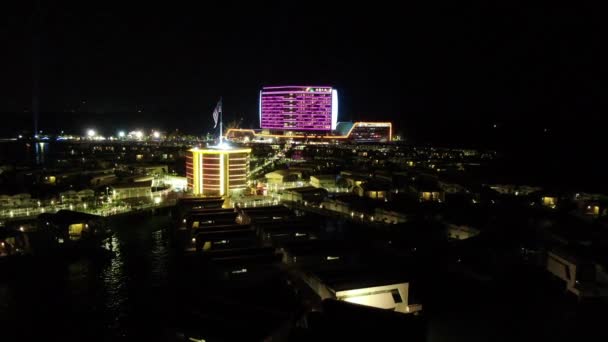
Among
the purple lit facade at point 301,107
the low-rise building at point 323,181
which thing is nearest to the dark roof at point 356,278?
the low-rise building at point 323,181

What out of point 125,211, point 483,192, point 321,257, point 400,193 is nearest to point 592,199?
point 483,192

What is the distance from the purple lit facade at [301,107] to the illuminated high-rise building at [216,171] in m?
Result: 28.3

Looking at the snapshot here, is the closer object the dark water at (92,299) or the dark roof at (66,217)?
the dark water at (92,299)

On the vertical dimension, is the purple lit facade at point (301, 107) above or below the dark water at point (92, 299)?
above

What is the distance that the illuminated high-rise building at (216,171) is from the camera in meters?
15.3

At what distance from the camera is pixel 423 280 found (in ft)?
25.3

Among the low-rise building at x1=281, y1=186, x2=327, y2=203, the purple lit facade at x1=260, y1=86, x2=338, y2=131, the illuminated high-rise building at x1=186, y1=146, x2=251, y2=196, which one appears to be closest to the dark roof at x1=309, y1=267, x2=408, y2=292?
the low-rise building at x1=281, y1=186, x2=327, y2=203

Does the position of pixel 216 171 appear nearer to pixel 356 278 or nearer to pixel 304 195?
pixel 304 195

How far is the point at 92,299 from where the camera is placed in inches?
287

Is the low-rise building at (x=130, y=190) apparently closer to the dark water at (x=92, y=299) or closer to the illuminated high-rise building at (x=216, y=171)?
the illuminated high-rise building at (x=216, y=171)

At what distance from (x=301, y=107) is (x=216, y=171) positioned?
1153 inches

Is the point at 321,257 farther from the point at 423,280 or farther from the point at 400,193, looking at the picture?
the point at 400,193

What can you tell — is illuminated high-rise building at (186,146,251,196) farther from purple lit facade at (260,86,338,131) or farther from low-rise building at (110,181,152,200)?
purple lit facade at (260,86,338,131)

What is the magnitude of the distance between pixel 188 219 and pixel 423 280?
5871mm
